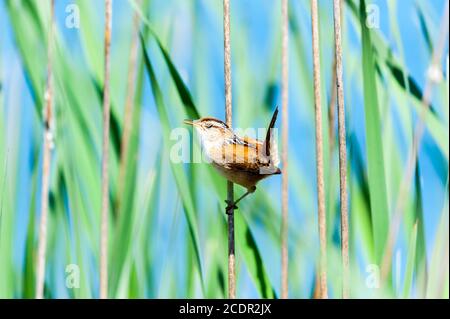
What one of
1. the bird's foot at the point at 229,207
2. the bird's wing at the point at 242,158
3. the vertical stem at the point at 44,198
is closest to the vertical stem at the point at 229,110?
the bird's foot at the point at 229,207

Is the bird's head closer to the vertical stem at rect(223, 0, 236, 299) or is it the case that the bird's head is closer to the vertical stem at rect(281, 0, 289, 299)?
the vertical stem at rect(281, 0, 289, 299)

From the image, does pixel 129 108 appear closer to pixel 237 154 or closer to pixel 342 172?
pixel 237 154

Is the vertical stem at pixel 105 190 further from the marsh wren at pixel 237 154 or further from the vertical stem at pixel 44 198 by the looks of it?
the marsh wren at pixel 237 154

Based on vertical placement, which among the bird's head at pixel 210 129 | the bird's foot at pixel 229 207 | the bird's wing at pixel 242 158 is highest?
the bird's head at pixel 210 129

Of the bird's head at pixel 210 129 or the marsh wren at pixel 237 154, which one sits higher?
the bird's head at pixel 210 129
